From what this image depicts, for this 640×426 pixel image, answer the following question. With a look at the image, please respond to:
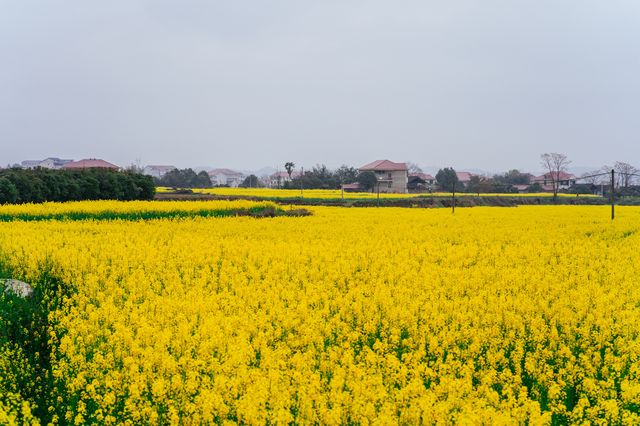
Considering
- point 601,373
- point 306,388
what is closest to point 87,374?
point 306,388

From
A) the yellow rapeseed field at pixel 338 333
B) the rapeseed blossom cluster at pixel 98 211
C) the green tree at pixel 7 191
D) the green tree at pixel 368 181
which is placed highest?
the green tree at pixel 368 181

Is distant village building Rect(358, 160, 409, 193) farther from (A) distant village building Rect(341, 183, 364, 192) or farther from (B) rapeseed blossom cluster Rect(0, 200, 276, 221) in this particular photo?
(B) rapeseed blossom cluster Rect(0, 200, 276, 221)

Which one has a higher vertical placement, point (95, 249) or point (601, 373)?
point (95, 249)

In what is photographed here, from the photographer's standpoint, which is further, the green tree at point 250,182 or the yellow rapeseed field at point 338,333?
the green tree at point 250,182

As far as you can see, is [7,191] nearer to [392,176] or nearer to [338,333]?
[338,333]

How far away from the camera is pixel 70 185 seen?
1337 inches

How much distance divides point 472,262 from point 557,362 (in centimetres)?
671

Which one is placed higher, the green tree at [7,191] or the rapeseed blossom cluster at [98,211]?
the green tree at [7,191]

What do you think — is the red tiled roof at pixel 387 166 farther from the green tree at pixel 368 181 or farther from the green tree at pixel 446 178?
the green tree at pixel 446 178

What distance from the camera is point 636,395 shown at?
561 centimetres

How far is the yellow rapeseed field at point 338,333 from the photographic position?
17.0 ft

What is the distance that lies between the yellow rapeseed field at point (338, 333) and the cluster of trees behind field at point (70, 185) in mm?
18219

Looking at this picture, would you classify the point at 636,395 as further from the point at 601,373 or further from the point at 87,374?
the point at 87,374

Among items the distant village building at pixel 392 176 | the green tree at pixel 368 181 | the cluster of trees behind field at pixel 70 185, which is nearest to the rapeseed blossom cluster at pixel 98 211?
the cluster of trees behind field at pixel 70 185
